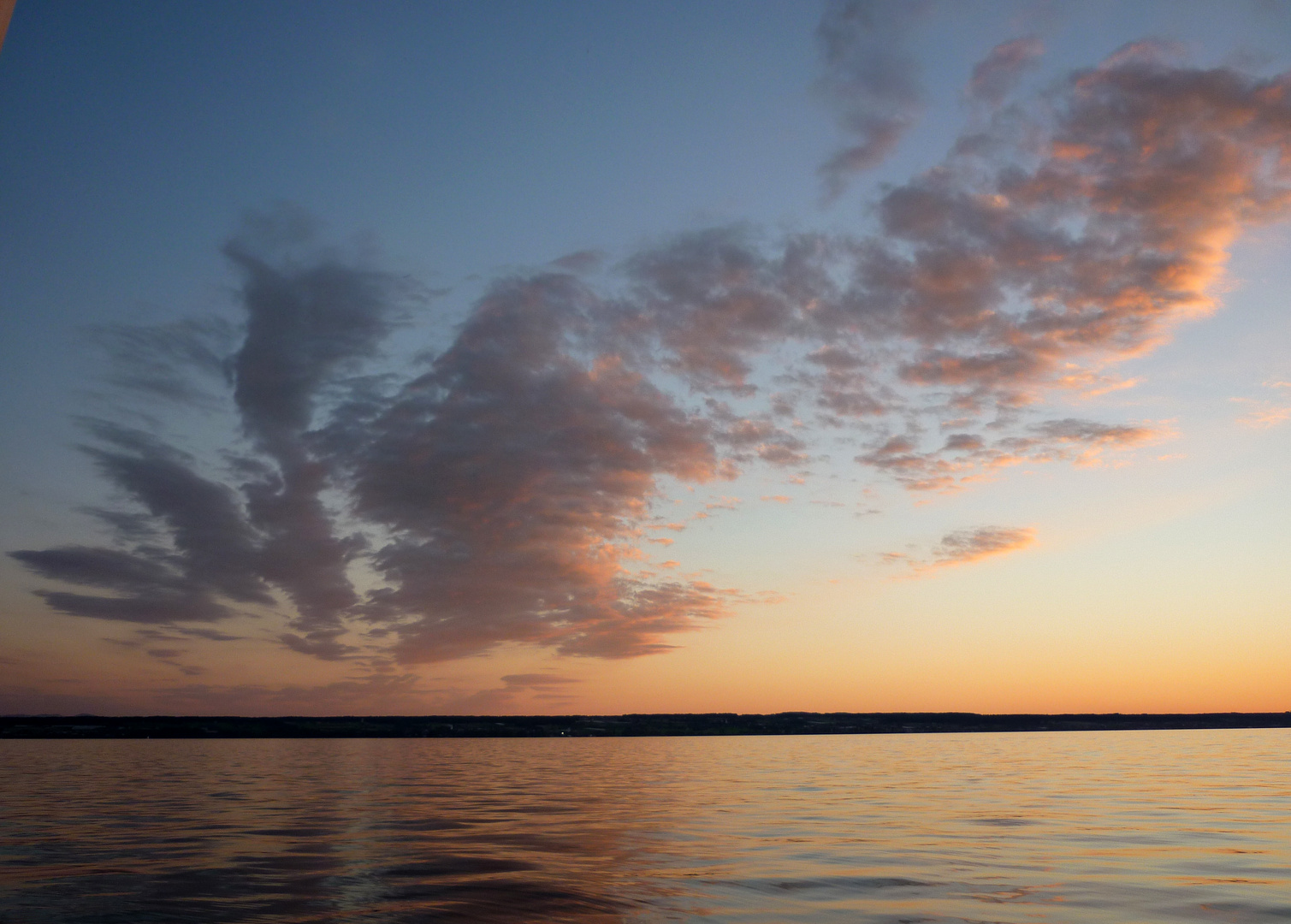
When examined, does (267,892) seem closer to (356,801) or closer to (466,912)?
(466,912)

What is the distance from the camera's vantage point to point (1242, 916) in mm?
11984

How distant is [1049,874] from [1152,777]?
99.6ft

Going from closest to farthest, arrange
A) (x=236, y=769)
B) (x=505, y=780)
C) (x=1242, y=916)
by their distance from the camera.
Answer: (x=1242, y=916), (x=505, y=780), (x=236, y=769)

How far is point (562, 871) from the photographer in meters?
16.2

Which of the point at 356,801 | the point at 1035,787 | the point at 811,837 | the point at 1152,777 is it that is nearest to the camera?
the point at 811,837

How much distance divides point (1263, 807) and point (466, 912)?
2477cm

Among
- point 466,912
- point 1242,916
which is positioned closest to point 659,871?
point 466,912

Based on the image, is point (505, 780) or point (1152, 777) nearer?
point (1152, 777)

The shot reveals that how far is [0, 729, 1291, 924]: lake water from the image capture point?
12.8m

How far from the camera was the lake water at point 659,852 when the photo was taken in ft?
42.1

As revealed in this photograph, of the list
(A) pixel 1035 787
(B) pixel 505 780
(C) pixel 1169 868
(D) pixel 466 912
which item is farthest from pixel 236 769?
(C) pixel 1169 868

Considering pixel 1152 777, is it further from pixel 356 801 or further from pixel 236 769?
pixel 236 769

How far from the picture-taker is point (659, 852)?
1850 centimetres

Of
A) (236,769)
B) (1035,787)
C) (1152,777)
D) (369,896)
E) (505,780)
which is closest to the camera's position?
(369,896)
